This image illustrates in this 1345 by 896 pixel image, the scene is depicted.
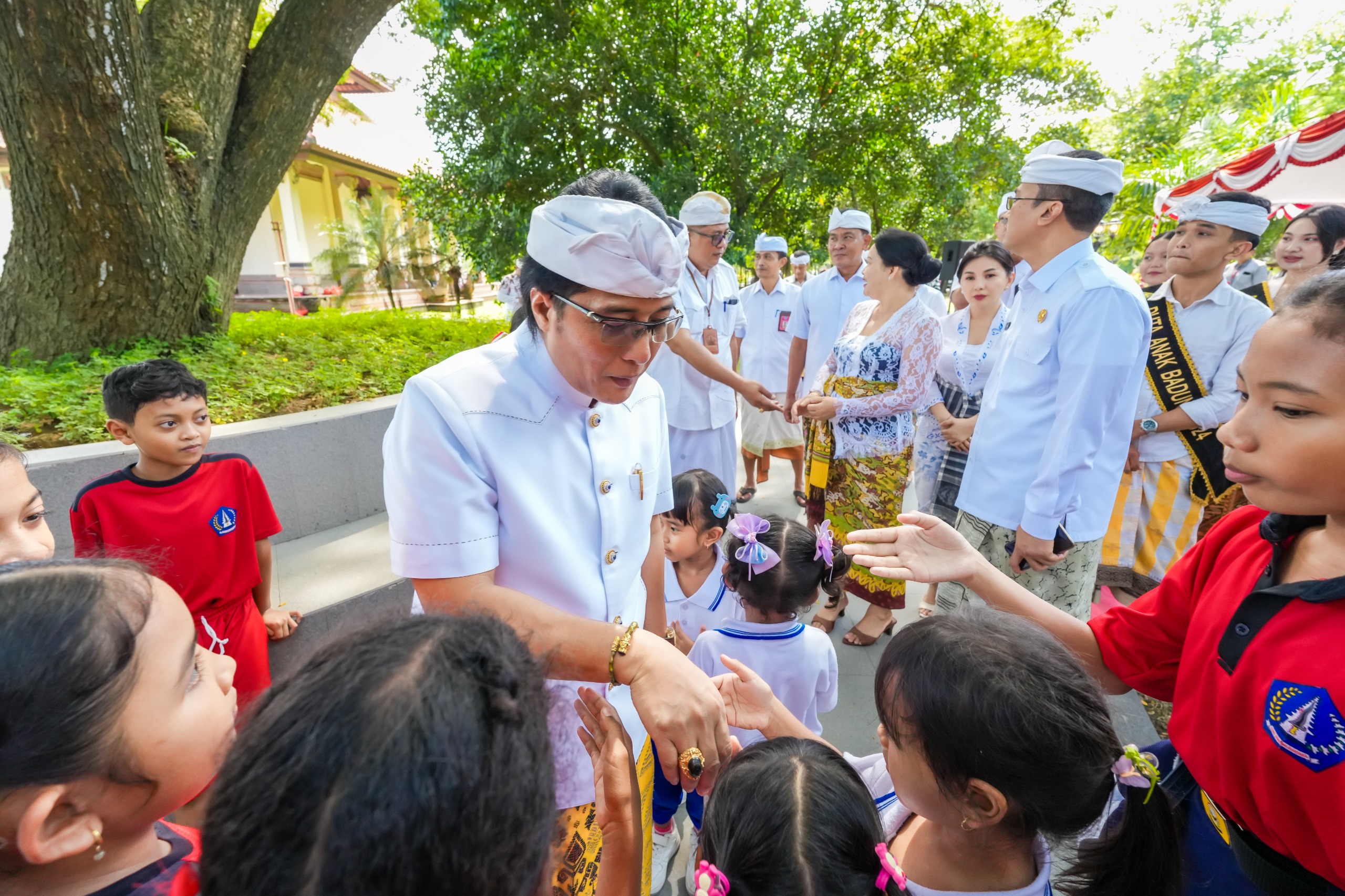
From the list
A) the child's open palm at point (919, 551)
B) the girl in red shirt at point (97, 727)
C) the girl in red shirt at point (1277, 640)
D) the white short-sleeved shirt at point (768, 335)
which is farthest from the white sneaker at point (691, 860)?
the white short-sleeved shirt at point (768, 335)

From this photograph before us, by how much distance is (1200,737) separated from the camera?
1192 millimetres

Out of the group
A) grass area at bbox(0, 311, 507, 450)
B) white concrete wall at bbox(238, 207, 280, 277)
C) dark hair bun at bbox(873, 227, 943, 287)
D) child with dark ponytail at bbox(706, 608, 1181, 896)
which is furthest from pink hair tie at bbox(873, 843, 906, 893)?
white concrete wall at bbox(238, 207, 280, 277)

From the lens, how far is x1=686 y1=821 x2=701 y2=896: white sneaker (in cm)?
209

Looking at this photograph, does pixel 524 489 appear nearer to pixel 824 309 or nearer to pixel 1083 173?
pixel 1083 173

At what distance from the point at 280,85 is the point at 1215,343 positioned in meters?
6.39

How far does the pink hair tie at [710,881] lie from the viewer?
1047mm

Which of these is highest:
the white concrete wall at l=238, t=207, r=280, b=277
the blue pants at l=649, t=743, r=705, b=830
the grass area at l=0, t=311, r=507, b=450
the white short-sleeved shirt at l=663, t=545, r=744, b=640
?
the white concrete wall at l=238, t=207, r=280, b=277

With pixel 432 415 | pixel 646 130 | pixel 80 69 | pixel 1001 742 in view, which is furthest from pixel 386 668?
pixel 646 130

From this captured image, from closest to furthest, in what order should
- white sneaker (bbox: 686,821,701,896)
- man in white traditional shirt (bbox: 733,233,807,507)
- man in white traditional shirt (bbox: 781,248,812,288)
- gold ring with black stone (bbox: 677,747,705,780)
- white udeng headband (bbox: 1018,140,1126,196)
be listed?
gold ring with black stone (bbox: 677,747,705,780), white sneaker (bbox: 686,821,701,896), white udeng headband (bbox: 1018,140,1126,196), man in white traditional shirt (bbox: 733,233,807,507), man in white traditional shirt (bbox: 781,248,812,288)

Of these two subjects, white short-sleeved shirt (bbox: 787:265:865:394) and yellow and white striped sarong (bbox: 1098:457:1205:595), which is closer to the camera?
yellow and white striped sarong (bbox: 1098:457:1205:595)

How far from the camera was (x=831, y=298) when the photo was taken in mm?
5168

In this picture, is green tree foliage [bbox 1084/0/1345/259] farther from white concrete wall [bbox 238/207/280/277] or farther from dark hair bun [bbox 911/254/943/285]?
white concrete wall [bbox 238/207/280/277]

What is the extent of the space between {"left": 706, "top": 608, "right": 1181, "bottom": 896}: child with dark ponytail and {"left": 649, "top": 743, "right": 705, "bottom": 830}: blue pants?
2.96 feet

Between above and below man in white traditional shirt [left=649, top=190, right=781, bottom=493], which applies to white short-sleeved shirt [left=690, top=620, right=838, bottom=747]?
below
